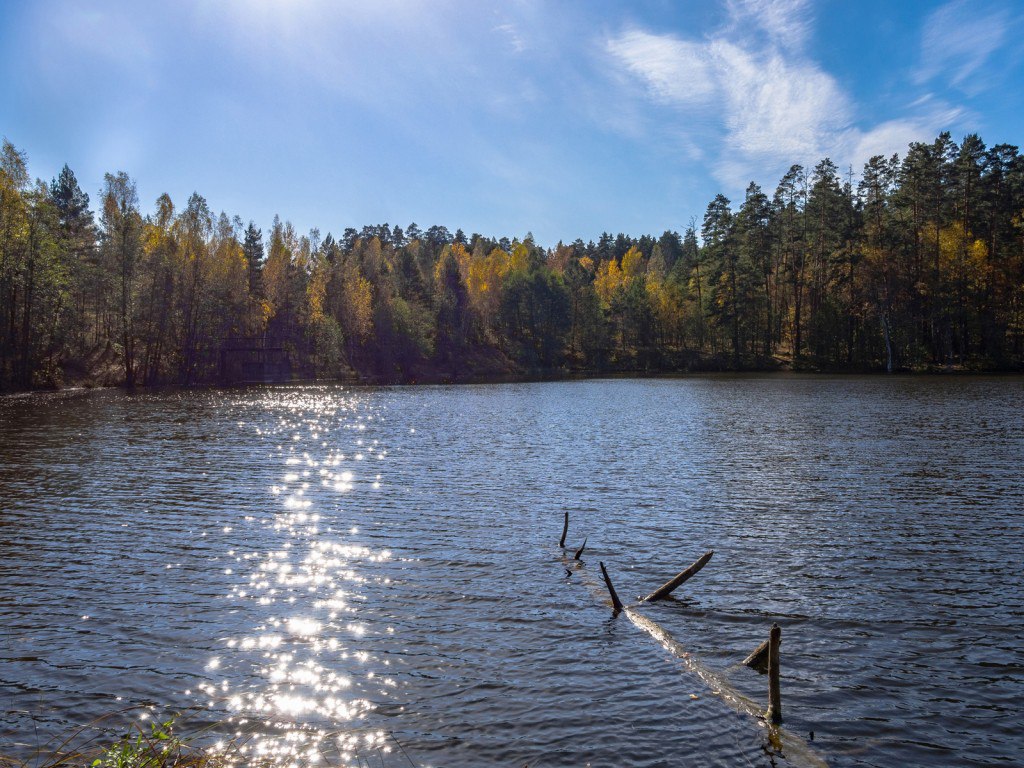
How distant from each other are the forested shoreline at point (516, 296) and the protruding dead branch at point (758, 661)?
86213 mm

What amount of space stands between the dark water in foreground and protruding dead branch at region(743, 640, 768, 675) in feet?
1.18

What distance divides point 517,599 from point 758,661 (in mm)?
5722

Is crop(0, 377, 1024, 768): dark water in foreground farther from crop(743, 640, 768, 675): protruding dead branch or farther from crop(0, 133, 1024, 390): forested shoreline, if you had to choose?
crop(0, 133, 1024, 390): forested shoreline

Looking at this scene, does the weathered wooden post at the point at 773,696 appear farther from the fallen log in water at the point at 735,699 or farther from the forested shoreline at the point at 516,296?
the forested shoreline at the point at 516,296

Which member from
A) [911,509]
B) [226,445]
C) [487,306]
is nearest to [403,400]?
[226,445]

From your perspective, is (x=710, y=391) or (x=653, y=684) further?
(x=710, y=391)

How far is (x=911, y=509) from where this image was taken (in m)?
23.6

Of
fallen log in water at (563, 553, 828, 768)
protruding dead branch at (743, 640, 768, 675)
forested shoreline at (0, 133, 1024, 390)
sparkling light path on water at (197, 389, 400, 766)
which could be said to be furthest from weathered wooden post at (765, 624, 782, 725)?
forested shoreline at (0, 133, 1024, 390)

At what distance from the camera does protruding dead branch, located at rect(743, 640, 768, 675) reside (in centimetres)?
1184

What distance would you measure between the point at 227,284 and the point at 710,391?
75.3 meters

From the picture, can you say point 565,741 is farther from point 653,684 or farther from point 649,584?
point 649,584

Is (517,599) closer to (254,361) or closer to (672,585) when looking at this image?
(672,585)

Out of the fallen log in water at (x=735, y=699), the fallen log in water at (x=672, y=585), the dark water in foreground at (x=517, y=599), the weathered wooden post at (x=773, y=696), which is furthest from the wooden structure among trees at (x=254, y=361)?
the weathered wooden post at (x=773, y=696)

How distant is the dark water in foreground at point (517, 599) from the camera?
10.4 meters
